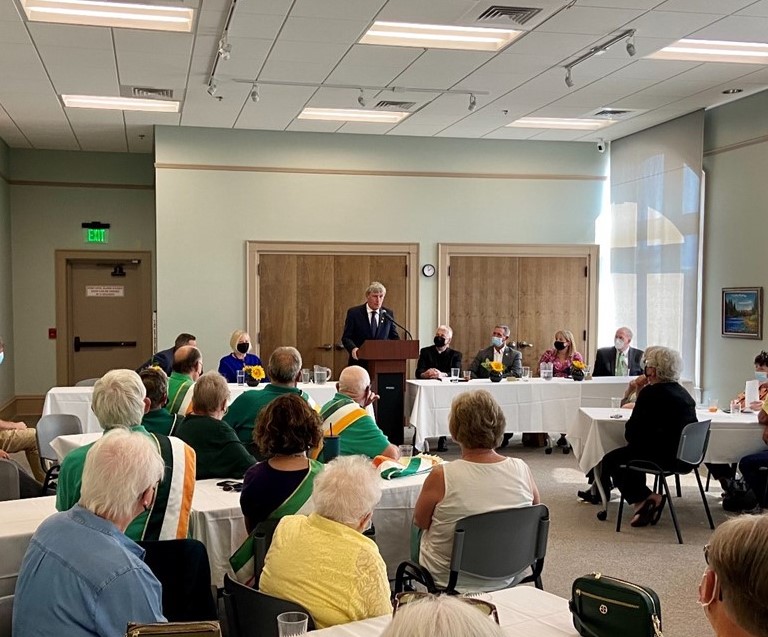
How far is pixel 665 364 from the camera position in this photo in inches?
229

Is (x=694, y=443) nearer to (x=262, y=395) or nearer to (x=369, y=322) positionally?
(x=262, y=395)

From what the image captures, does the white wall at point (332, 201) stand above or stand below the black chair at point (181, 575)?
above

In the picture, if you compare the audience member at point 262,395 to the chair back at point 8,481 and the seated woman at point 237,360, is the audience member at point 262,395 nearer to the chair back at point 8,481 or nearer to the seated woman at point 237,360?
the chair back at point 8,481

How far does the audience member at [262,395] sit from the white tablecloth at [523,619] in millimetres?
2356

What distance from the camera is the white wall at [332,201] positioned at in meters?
9.62

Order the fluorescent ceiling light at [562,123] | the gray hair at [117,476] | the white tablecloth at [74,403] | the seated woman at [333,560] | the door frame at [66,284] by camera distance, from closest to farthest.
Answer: the gray hair at [117,476] < the seated woman at [333,560] < the white tablecloth at [74,403] < the fluorescent ceiling light at [562,123] < the door frame at [66,284]

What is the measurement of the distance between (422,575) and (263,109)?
627 cm

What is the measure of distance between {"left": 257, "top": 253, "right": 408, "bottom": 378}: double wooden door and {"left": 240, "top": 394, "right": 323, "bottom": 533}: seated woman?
21.6 feet

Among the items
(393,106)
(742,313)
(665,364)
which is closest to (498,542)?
(665,364)

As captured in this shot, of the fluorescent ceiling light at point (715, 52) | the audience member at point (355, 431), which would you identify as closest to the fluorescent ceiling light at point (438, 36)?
the fluorescent ceiling light at point (715, 52)

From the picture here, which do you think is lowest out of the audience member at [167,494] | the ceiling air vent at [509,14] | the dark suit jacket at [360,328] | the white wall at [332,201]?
the audience member at [167,494]

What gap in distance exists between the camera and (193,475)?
3398 millimetres

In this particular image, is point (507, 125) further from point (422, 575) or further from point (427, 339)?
point (422, 575)

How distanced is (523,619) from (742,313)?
21.9 ft
